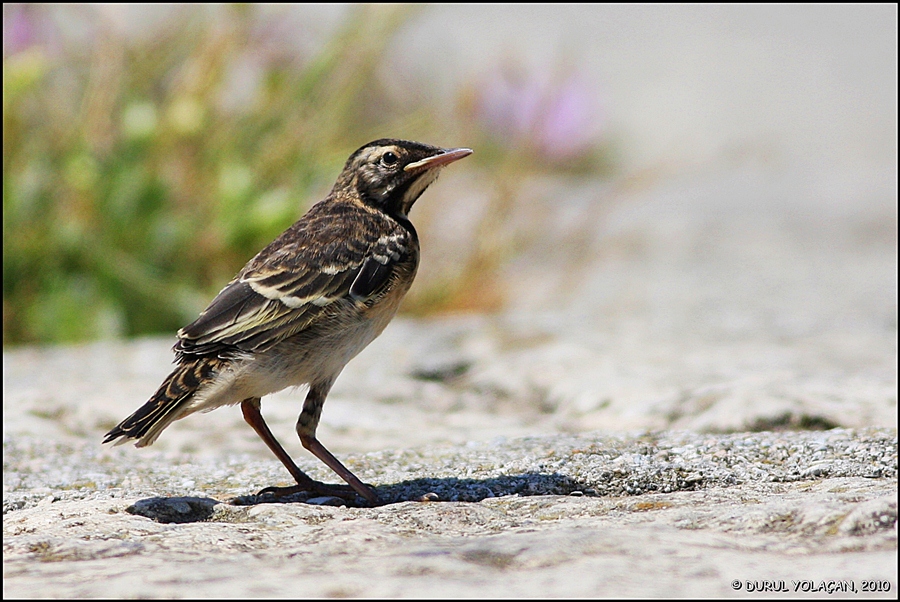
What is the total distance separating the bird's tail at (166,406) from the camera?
372cm

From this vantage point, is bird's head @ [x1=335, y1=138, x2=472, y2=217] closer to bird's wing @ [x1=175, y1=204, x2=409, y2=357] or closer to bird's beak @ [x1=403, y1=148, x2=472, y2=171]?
bird's beak @ [x1=403, y1=148, x2=472, y2=171]

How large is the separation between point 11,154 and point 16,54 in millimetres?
744

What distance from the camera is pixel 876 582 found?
227 cm

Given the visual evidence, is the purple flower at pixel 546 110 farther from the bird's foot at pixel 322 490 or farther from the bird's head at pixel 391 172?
the bird's foot at pixel 322 490

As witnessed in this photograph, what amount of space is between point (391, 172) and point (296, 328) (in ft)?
3.31

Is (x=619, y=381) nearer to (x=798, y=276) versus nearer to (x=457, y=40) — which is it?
(x=798, y=276)

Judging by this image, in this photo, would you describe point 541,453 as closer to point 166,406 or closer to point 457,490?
point 457,490

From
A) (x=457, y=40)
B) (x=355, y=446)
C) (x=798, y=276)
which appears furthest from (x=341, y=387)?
(x=457, y=40)

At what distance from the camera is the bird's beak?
4.50 meters

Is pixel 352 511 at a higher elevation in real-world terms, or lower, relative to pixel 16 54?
lower

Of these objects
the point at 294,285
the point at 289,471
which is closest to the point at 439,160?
the point at 294,285

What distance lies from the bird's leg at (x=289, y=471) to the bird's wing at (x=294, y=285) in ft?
1.16

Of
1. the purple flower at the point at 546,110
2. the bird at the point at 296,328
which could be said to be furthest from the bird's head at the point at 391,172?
the purple flower at the point at 546,110

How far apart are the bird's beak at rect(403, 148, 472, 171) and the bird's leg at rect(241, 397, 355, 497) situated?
1156mm
